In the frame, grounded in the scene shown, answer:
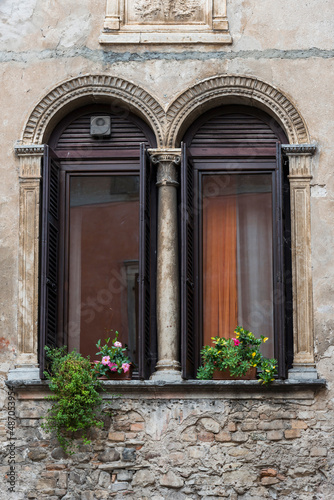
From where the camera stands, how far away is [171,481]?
973cm

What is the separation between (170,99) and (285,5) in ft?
4.99

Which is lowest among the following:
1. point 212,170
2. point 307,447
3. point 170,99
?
point 307,447

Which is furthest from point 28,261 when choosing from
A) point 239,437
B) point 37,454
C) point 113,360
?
point 239,437

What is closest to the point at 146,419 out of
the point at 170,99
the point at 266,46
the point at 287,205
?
the point at 287,205

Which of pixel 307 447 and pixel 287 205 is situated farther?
pixel 287 205

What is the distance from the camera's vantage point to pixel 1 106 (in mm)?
10742

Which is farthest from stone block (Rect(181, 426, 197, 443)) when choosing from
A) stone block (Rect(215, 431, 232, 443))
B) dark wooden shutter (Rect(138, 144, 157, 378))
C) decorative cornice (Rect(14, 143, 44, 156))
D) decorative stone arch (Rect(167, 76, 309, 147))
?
decorative cornice (Rect(14, 143, 44, 156))

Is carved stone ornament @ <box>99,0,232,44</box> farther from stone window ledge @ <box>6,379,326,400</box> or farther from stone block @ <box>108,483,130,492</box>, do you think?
stone block @ <box>108,483,130,492</box>

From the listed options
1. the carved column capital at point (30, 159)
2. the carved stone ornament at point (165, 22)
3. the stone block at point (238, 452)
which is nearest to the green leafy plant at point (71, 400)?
the stone block at point (238, 452)

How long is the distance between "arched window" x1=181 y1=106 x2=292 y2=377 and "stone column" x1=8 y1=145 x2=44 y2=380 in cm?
143

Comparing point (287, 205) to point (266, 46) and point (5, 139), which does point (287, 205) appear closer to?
point (266, 46)

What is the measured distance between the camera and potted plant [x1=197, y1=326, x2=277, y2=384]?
989 centimetres

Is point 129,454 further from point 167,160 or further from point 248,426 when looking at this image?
point 167,160

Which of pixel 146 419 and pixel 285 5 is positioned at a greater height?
pixel 285 5
